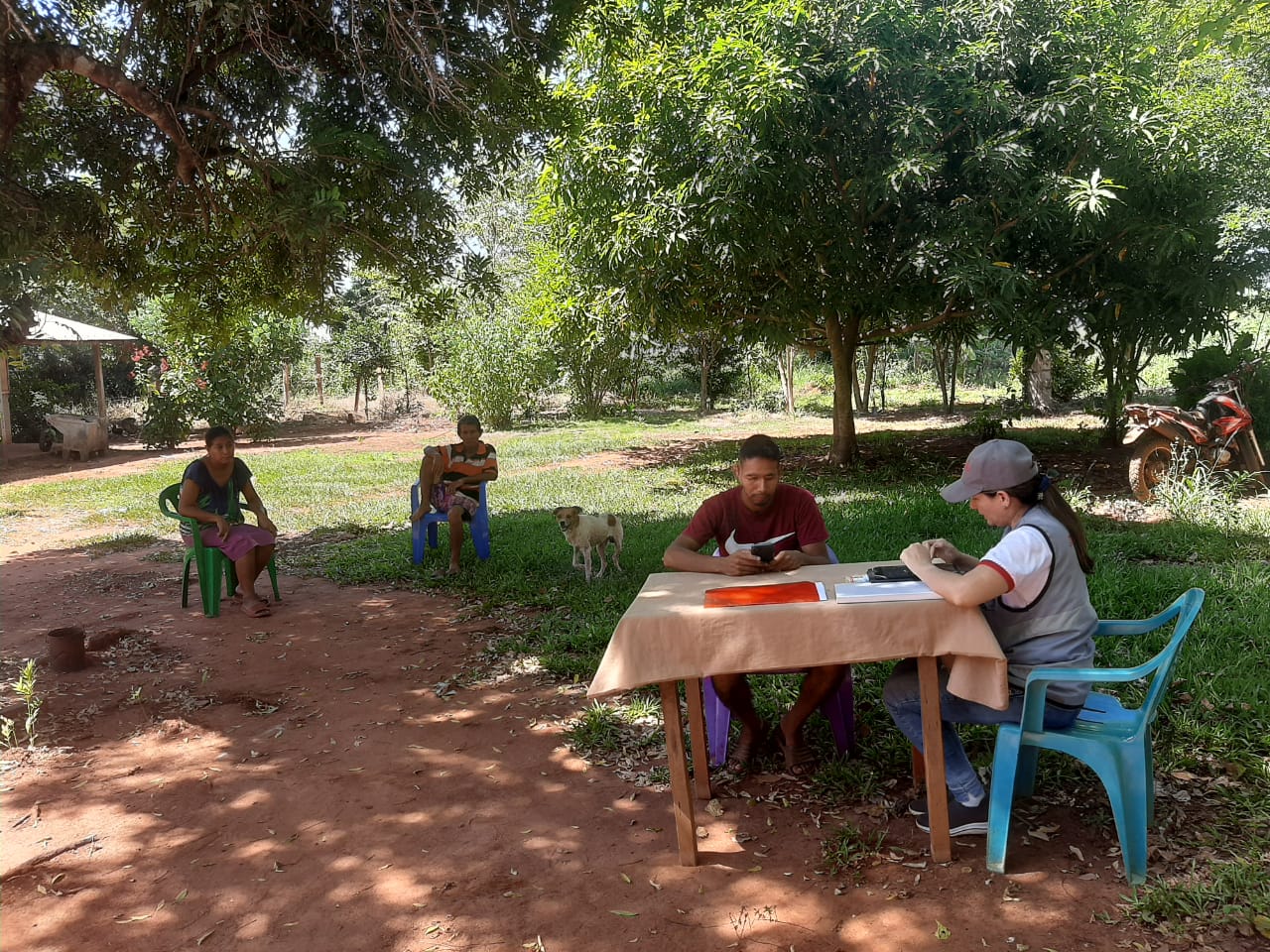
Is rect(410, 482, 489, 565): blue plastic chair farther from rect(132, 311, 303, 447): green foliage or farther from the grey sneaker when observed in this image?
rect(132, 311, 303, 447): green foliage

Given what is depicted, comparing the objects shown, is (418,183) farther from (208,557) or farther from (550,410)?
(550,410)

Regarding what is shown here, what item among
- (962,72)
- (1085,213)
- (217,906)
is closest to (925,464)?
(1085,213)

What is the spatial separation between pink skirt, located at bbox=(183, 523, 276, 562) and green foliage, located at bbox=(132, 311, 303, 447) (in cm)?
1314

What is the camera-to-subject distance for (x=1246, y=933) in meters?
2.64

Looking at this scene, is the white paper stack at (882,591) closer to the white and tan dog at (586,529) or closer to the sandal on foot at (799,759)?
the sandal on foot at (799,759)

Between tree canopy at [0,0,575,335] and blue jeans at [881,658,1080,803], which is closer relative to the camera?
blue jeans at [881,658,1080,803]

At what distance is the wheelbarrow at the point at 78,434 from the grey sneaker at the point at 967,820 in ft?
63.2

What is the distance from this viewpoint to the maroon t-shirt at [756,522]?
13.3 feet

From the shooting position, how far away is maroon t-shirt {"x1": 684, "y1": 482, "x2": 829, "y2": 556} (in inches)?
159

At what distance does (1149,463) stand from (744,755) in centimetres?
799

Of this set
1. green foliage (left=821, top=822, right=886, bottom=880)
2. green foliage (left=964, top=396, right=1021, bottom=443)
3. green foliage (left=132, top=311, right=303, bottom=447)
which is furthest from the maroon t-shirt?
green foliage (left=132, top=311, right=303, bottom=447)

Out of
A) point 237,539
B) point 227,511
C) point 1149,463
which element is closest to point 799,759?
point 237,539

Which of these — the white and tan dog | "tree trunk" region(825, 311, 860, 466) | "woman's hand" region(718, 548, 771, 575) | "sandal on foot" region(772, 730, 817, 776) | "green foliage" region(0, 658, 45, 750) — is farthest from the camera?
"tree trunk" region(825, 311, 860, 466)

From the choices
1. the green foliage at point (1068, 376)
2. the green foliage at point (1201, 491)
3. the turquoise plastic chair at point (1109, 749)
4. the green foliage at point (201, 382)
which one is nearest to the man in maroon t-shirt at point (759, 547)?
the turquoise plastic chair at point (1109, 749)
